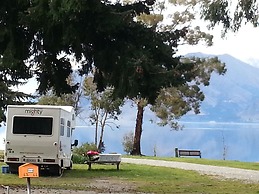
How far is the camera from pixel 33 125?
19.9 m

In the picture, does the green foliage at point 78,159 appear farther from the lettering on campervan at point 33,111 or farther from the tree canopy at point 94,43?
the tree canopy at point 94,43

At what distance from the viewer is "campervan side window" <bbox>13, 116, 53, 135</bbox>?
19.8 m

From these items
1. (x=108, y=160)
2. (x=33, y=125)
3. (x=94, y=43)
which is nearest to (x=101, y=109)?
(x=108, y=160)

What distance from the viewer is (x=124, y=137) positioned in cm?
5119

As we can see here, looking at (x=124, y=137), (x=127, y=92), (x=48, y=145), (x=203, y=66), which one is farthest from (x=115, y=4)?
(x=124, y=137)

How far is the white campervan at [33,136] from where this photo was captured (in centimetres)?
1973

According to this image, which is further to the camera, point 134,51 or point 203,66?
point 203,66

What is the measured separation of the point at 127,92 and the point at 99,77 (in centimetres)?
248

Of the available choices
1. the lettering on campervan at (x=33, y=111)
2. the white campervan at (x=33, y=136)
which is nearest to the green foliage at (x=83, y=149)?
the white campervan at (x=33, y=136)

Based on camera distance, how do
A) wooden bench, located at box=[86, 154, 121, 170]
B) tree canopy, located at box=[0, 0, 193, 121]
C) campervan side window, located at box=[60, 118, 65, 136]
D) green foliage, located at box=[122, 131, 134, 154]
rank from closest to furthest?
tree canopy, located at box=[0, 0, 193, 121], campervan side window, located at box=[60, 118, 65, 136], wooden bench, located at box=[86, 154, 121, 170], green foliage, located at box=[122, 131, 134, 154]

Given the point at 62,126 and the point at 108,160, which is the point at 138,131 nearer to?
the point at 108,160

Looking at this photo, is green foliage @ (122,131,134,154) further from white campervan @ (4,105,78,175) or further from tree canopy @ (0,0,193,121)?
tree canopy @ (0,0,193,121)

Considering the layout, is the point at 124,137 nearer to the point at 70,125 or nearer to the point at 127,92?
the point at 70,125

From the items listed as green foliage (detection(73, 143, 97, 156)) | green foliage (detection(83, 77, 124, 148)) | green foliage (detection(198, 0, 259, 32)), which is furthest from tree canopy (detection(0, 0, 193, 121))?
green foliage (detection(83, 77, 124, 148))
